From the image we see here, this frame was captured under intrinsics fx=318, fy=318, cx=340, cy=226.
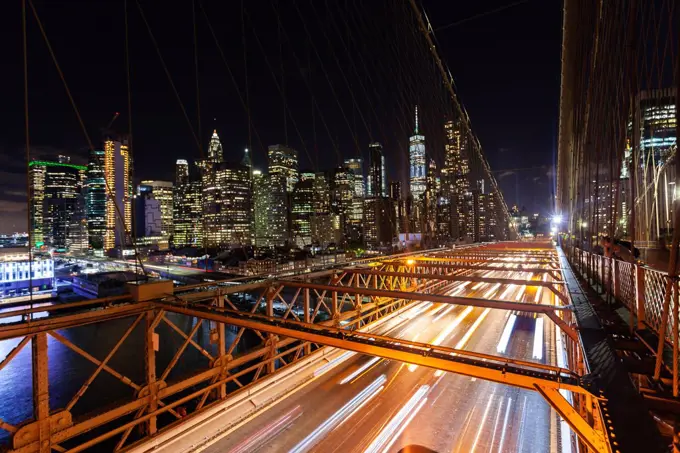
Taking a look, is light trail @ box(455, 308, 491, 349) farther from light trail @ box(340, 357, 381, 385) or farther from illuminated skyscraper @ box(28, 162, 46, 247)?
illuminated skyscraper @ box(28, 162, 46, 247)

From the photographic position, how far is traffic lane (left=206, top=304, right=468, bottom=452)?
4.84 m

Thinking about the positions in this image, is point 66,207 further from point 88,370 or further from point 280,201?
point 88,370

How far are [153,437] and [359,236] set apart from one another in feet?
399

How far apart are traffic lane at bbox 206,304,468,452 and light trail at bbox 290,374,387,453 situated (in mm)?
79

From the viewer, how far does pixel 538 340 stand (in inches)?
361

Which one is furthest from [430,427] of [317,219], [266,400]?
[317,219]

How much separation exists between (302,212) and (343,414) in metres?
125

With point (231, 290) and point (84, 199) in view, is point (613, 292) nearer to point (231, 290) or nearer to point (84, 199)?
point (231, 290)

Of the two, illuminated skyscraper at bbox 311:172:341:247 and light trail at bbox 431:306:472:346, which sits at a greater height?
illuminated skyscraper at bbox 311:172:341:247

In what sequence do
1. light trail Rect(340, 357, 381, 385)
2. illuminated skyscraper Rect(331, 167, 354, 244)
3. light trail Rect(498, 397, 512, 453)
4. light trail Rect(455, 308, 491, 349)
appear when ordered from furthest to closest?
illuminated skyscraper Rect(331, 167, 354, 244)
light trail Rect(455, 308, 491, 349)
light trail Rect(340, 357, 381, 385)
light trail Rect(498, 397, 512, 453)

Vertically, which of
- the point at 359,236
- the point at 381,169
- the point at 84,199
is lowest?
the point at 359,236

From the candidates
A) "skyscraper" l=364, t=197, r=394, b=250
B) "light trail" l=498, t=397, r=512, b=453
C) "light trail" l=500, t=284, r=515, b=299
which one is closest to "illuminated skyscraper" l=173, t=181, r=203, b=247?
"skyscraper" l=364, t=197, r=394, b=250

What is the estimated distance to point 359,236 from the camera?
12600 cm

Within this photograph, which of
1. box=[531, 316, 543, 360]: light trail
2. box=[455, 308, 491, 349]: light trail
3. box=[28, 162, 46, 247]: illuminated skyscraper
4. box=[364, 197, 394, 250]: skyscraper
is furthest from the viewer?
box=[364, 197, 394, 250]: skyscraper
